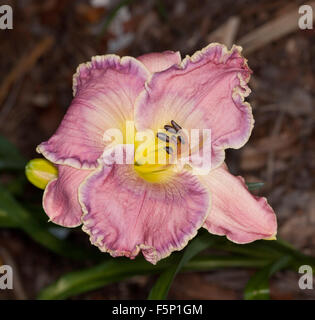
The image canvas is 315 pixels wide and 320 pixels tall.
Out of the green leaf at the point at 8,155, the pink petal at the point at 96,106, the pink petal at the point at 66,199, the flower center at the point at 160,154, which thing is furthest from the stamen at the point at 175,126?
the green leaf at the point at 8,155

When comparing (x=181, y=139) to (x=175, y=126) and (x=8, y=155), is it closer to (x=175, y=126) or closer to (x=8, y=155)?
(x=175, y=126)

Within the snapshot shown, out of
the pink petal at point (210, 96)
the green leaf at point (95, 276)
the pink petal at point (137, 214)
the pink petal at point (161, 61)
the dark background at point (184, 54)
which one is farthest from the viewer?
the dark background at point (184, 54)

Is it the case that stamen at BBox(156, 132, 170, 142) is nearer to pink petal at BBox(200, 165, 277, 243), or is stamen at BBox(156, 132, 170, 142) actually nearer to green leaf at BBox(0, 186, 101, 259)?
pink petal at BBox(200, 165, 277, 243)

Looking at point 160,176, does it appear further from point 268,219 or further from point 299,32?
point 299,32

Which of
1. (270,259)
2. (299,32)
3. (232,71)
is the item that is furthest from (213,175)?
(299,32)

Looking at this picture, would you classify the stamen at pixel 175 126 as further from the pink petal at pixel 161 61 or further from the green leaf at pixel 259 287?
the green leaf at pixel 259 287

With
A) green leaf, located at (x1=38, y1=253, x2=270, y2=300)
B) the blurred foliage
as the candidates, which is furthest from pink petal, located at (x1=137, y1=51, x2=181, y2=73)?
green leaf, located at (x1=38, y1=253, x2=270, y2=300)
